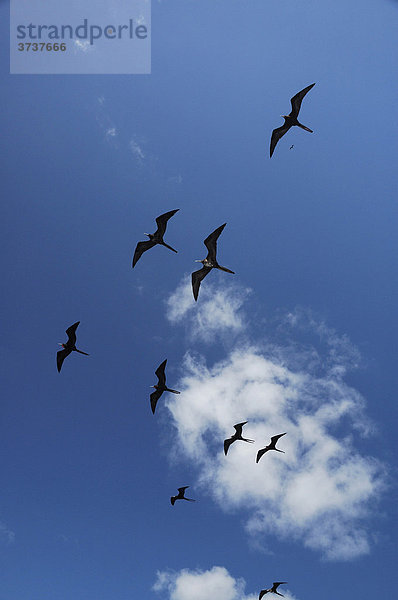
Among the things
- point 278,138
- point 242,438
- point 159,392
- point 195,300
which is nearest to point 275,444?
point 242,438

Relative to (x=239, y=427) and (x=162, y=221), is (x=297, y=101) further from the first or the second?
(x=239, y=427)

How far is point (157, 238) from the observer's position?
851 inches

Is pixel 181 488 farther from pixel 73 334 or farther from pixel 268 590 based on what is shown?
pixel 73 334

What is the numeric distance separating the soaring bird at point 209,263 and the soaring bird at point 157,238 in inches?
69.0

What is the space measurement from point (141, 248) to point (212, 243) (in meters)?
4.34

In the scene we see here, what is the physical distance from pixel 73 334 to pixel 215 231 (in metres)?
10.4

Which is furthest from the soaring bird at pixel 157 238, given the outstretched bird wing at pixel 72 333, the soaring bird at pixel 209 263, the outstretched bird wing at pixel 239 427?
the outstretched bird wing at pixel 239 427

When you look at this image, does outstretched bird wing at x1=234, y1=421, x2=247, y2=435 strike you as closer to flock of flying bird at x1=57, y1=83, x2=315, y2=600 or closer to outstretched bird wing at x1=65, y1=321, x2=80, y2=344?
flock of flying bird at x1=57, y1=83, x2=315, y2=600

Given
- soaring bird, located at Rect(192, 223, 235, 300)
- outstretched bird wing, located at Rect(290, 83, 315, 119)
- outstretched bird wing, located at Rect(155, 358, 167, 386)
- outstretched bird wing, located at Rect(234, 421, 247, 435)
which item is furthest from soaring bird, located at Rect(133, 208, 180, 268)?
outstretched bird wing, located at Rect(234, 421, 247, 435)

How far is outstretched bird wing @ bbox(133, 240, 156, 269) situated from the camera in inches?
866

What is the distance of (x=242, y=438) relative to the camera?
89.2 feet

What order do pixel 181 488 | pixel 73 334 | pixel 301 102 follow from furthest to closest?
1. pixel 181 488
2. pixel 73 334
3. pixel 301 102

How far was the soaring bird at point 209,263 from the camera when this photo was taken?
64.3 feet

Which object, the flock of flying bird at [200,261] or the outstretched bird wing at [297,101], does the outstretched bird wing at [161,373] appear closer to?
the flock of flying bird at [200,261]
